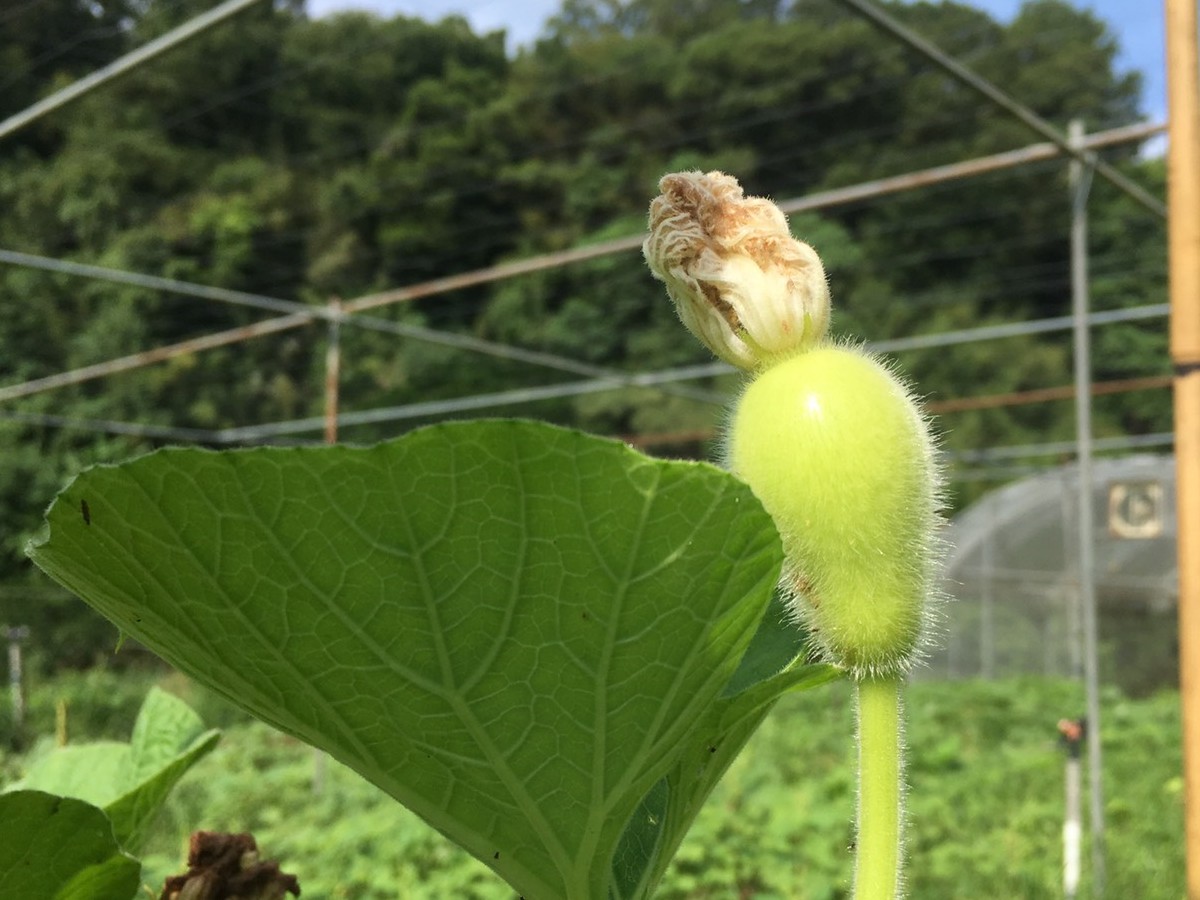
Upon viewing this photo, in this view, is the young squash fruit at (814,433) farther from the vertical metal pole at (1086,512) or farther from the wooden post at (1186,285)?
the vertical metal pole at (1086,512)

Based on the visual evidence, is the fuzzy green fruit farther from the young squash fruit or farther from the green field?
the green field

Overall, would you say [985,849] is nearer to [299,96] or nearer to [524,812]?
[524,812]

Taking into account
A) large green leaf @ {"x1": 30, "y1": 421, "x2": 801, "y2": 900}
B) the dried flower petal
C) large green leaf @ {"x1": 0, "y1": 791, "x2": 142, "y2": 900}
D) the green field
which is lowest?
the green field

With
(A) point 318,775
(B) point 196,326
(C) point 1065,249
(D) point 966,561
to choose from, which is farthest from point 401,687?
(C) point 1065,249

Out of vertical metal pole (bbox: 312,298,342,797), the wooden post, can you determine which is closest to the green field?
vertical metal pole (bbox: 312,298,342,797)

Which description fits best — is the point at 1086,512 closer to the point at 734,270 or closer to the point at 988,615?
the point at 734,270

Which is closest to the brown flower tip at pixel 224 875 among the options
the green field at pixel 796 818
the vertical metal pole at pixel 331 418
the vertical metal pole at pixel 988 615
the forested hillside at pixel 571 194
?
the green field at pixel 796 818
